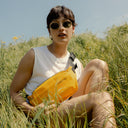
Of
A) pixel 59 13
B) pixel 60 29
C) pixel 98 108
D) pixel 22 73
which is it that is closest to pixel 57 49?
pixel 60 29

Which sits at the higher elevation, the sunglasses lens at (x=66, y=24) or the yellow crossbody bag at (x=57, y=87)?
the sunglasses lens at (x=66, y=24)

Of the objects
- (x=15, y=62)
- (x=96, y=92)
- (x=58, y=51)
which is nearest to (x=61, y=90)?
(x=96, y=92)

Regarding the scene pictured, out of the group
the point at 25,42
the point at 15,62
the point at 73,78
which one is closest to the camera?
the point at 73,78

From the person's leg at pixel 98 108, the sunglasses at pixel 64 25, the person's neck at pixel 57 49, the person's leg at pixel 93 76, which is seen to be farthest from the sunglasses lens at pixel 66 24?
the person's leg at pixel 98 108

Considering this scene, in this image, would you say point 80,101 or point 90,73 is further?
point 90,73

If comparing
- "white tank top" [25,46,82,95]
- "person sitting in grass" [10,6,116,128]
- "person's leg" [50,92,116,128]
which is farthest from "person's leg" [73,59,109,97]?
"white tank top" [25,46,82,95]

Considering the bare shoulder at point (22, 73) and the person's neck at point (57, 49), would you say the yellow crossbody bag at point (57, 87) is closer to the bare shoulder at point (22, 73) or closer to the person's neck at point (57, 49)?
the bare shoulder at point (22, 73)

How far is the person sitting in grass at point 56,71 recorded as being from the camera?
1.23m

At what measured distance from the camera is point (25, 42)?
4812 millimetres

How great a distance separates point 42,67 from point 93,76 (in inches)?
19.5

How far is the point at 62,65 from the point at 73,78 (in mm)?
326

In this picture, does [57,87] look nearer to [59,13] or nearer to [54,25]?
[54,25]

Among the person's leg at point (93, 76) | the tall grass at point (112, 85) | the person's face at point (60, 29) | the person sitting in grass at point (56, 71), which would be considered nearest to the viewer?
the tall grass at point (112, 85)

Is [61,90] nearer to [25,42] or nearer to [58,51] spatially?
[58,51]
